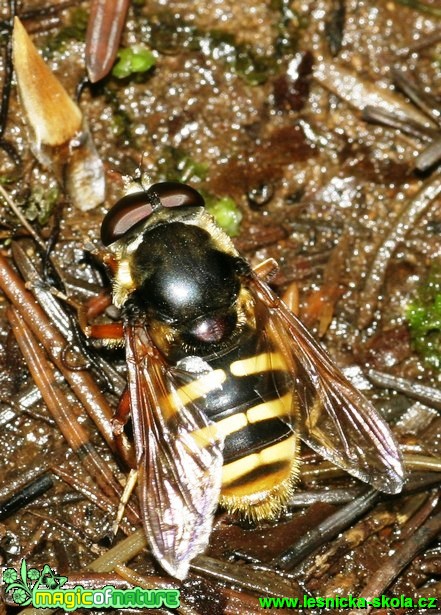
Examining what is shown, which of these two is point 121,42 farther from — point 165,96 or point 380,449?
point 380,449

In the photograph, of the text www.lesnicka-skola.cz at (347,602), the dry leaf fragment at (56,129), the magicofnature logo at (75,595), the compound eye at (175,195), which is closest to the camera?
the magicofnature logo at (75,595)

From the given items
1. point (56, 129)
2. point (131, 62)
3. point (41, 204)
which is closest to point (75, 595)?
point (41, 204)

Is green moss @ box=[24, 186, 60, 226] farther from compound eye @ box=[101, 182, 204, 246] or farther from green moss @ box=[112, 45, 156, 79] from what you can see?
green moss @ box=[112, 45, 156, 79]

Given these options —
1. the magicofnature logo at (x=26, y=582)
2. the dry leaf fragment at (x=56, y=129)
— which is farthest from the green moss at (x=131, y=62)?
the magicofnature logo at (x=26, y=582)

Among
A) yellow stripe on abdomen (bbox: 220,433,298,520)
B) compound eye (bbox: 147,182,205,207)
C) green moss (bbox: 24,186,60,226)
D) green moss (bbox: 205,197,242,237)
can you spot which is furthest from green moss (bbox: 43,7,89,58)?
yellow stripe on abdomen (bbox: 220,433,298,520)

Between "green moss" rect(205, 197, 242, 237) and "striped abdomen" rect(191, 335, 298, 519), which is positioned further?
"green moss" rect(205, 197, 242, 237)

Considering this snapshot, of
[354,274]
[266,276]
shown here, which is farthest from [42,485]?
[354,274]

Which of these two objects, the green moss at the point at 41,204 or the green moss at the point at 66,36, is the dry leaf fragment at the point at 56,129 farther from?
the green moss at the point at 66,36

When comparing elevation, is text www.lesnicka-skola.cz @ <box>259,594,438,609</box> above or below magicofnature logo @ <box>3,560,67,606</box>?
below
